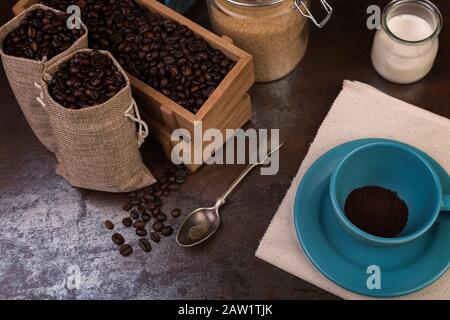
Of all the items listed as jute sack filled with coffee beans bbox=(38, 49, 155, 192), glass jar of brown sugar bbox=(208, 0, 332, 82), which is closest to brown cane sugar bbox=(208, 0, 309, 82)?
glass jar of brown sugar bbox=(208, 0, 332, 82)

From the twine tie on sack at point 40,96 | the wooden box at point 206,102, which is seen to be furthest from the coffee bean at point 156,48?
the twine tie on sack at point 40,96

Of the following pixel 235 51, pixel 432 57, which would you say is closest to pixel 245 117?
pixel 235 51

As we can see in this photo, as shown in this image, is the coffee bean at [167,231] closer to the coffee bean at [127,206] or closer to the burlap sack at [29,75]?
the coffee bean at [127,206]

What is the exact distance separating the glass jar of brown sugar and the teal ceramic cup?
0.27 metres

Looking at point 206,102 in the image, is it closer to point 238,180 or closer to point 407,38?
point 238,180

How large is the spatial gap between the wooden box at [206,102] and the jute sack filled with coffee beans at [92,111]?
0.16 ft

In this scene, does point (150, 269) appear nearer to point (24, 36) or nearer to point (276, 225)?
point (276, 225)

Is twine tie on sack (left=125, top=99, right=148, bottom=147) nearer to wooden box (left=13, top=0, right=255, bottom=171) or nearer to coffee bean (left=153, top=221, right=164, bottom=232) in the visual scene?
wooden box (left=13, top=0, right=255, bottom=171)

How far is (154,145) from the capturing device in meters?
1.35

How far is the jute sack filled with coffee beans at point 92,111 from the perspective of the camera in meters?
1.12

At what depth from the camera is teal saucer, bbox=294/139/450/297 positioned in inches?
43.8

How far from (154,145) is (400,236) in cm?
53

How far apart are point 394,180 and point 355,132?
0.15 m

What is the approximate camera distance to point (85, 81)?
1.13m
